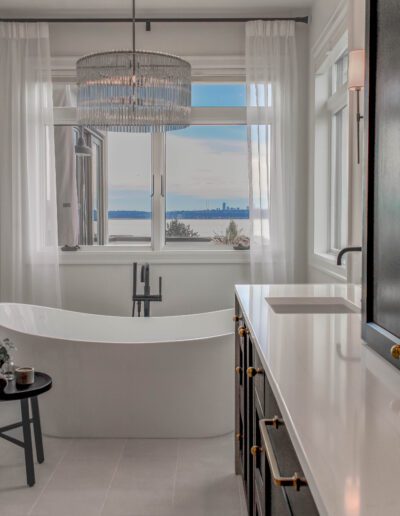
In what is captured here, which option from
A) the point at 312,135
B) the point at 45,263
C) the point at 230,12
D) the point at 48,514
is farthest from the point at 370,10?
the point at 45,263

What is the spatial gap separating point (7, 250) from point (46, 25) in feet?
5.65

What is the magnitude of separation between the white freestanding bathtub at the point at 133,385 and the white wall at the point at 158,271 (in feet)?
4.52

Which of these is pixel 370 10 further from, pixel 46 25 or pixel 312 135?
pixel 46 25

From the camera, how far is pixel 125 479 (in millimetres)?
2758

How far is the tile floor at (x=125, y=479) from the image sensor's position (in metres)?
2.48

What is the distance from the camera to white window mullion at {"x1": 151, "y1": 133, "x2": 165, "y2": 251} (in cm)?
470

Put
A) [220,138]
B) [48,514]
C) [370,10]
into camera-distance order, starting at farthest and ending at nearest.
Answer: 1. [220,138]
2. [48,514]
3. [370,10]

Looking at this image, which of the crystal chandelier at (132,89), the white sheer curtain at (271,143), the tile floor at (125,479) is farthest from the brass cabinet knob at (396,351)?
the white sheer curtain at (271,143)

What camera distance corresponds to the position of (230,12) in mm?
4406

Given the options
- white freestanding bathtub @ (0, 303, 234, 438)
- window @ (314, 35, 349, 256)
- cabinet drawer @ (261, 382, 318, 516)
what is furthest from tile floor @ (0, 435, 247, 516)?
window @ (314, 35, 349, 256)

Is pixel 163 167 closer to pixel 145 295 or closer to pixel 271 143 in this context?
pixel 271 143

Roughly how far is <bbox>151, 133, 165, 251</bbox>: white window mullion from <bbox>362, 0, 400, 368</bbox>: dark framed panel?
3219mm

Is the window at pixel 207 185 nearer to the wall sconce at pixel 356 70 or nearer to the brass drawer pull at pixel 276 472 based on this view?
the wall sconce at pixel 356 70

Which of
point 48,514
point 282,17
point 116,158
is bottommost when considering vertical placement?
point 48,514
